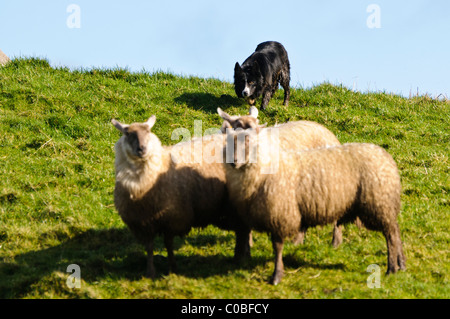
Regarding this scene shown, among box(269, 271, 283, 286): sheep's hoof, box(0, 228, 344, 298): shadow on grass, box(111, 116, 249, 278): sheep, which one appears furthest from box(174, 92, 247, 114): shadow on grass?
box(269, 271, 283, 286): sheep's hoof

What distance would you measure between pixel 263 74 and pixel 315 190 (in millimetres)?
6589

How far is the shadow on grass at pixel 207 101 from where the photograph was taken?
12.8 meters

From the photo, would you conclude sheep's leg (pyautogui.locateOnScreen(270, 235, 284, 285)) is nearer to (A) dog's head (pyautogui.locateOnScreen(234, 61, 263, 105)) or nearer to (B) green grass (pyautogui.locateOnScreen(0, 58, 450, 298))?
(B) green grass (pyautogui.locateOnScreen(0, 58, 450, 298))

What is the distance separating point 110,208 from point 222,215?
2385mm

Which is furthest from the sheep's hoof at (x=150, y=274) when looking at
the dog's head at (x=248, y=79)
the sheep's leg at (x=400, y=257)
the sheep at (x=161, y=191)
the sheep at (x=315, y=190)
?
the dog's head at (x=248, y=79)

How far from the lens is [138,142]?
236 inches

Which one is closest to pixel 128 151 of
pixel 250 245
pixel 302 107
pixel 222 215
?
pixel 222 215

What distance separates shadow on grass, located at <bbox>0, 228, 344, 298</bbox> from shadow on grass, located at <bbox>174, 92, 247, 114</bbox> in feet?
18.2

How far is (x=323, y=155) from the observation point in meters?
6.65

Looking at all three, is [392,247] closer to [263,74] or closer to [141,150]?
[141,150]

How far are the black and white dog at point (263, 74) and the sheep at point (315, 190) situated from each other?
5.83m

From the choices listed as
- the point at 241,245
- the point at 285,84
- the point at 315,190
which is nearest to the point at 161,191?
the point at 241,245

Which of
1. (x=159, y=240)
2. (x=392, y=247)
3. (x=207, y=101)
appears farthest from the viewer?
(x=207, y=101)

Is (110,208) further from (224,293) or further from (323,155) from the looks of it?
(323,155)
